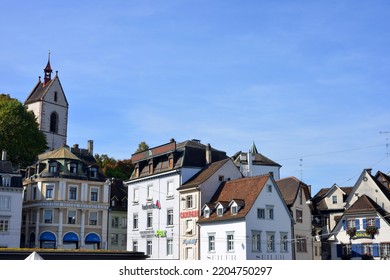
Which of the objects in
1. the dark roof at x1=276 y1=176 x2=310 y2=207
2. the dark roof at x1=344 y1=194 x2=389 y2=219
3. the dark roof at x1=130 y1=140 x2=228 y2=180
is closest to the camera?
the dark roof at x1=130 y1=140 x2=228 y2=180

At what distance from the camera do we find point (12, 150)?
87.1m

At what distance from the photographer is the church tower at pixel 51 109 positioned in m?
114

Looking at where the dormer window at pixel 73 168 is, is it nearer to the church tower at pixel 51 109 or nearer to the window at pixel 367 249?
the window at pixel 367 249

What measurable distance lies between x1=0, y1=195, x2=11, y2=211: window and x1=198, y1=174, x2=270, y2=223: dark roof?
24.7 metres

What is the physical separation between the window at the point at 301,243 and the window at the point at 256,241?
7.10m

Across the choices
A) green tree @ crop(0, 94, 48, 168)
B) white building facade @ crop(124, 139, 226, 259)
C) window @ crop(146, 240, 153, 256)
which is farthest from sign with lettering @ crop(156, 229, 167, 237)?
green tree @ crop(0, 94, 48, 168)

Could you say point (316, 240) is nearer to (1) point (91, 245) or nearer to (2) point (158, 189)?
(2) point (158, 189)

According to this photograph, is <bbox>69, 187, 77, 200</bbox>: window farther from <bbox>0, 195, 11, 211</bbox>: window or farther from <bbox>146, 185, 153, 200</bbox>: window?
<bbox>146, 185, 153, 200</bbox>: window

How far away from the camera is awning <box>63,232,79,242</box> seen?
227 ft

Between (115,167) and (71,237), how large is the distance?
32307 millimetres

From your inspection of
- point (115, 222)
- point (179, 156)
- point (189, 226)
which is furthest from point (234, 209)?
point (115, 222)

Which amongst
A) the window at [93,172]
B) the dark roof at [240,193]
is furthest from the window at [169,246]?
the window at [93,172]

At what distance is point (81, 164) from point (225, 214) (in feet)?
87.3
